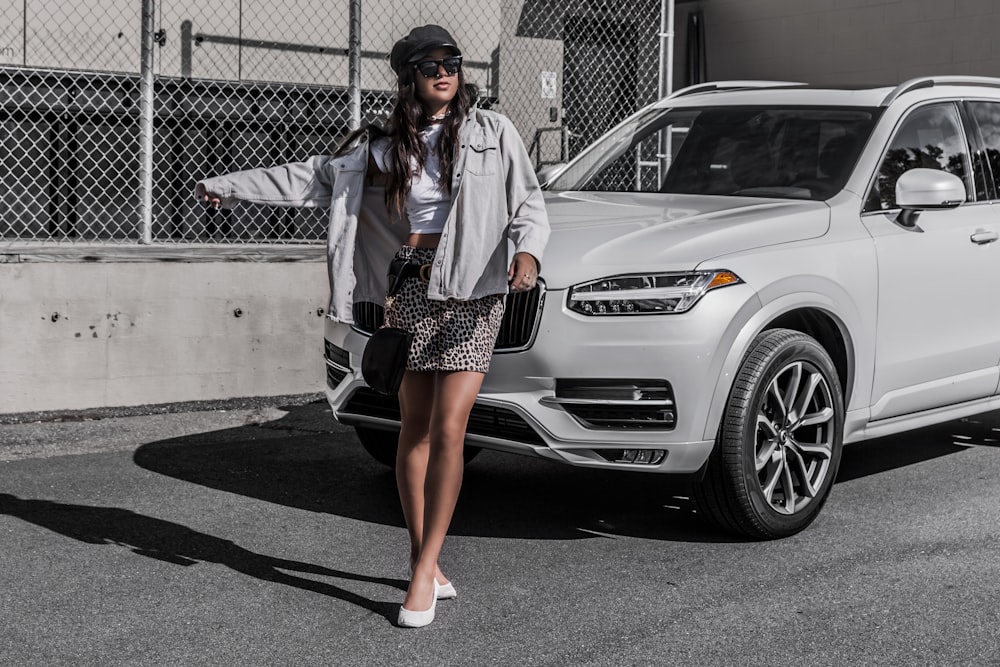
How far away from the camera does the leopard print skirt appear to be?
418 centimetres

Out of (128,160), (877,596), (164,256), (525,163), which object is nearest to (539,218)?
(525,163)

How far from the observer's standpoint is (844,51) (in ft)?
58.5

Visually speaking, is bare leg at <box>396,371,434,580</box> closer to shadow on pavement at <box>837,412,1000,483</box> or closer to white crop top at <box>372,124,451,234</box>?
white crop top at <box>372,124,451,234</box>

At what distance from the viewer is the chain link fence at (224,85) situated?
9.29m

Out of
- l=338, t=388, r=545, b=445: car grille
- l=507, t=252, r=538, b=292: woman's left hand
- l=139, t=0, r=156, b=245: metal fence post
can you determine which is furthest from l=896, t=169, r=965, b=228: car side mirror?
l=139, t=0, r=156, b=245: metal fence post

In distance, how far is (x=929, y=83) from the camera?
6262mm

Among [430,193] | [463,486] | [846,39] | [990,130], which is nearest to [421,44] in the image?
[430,193]

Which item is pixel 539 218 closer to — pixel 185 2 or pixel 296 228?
pixel 296 228

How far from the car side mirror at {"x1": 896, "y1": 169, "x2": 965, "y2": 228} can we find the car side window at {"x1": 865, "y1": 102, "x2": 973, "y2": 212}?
0.16m

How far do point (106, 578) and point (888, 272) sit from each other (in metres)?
3.28

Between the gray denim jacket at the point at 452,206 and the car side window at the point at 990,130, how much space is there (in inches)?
123

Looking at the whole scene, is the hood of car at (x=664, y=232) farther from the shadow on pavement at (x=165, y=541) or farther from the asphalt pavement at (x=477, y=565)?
the shadow on pavement at (x=165, y=541)

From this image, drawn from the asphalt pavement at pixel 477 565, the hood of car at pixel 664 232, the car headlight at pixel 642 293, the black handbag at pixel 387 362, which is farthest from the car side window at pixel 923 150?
the black handbag at pixel 387 362

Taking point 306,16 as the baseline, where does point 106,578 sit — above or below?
below
